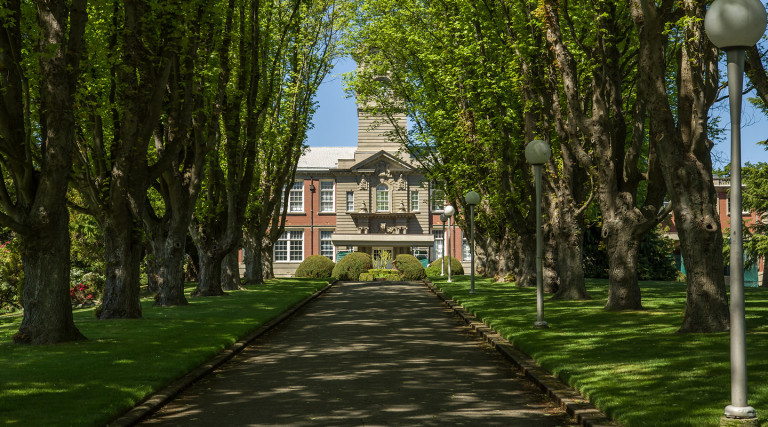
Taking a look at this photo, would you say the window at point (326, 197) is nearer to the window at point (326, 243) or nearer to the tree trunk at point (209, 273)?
the window at point (326, 243)

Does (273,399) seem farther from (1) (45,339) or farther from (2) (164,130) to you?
(2) (164,130)

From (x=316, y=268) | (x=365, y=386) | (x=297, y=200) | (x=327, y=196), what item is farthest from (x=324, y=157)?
(x=365, y=386)

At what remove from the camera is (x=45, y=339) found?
13.0 m

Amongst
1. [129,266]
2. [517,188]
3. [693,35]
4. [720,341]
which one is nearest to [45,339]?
[129,266]

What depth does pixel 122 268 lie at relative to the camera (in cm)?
1778

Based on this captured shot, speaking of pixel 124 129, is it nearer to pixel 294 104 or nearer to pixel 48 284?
pixel 48 284

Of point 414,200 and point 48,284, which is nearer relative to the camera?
point 48,284

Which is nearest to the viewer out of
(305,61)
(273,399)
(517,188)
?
(273,399)

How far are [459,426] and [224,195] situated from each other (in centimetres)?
2142

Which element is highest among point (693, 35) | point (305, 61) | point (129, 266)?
point (305, 61)

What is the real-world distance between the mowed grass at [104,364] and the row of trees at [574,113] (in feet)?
28.2

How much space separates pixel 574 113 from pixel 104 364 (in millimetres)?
12326

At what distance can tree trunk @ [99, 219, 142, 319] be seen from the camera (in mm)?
17719

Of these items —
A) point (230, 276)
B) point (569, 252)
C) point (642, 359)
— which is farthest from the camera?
point (230, 276)
